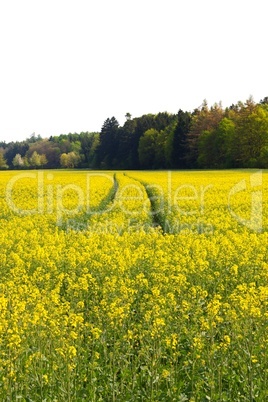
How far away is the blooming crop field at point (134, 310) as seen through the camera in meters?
5.61

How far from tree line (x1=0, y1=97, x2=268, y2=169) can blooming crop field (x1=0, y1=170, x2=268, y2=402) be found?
49.0m

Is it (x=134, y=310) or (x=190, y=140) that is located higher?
(x=190, y=140)

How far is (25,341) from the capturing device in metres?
6.16

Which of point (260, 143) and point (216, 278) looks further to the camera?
point (260, 143)

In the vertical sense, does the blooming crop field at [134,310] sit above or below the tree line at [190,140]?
below

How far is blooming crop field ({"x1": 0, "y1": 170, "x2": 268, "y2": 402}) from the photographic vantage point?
5613 millimetres

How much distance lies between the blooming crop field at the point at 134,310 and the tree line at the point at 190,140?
161 ft

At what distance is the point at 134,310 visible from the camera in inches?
306

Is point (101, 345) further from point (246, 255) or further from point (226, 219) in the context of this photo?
point (226, 219)

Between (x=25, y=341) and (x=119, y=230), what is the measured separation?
938 cm

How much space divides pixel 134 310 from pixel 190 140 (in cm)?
7320

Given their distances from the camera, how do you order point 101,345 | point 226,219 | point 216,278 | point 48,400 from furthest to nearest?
1. point 226,219
2. point 216,278
3. point 101,345
4. point 48,400

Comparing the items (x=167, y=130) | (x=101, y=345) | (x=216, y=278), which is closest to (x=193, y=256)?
(x=216, y=278)

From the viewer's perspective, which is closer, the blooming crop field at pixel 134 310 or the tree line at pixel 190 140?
the blooming crop field at pixel 134 310
